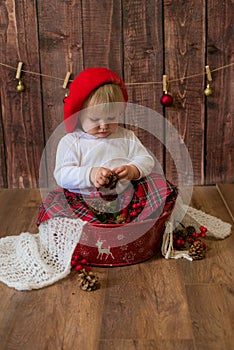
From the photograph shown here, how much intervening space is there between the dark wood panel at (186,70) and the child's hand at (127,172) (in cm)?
67

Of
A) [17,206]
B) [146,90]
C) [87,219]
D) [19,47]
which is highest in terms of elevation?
[19,47]

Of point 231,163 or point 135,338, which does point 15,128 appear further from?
point 135,338

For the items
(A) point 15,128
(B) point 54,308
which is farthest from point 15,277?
(A) point 15,128

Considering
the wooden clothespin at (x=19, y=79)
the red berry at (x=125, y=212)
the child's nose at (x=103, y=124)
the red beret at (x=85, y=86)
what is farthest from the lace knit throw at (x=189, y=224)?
the wooden clothespin at (x=19, y=79)

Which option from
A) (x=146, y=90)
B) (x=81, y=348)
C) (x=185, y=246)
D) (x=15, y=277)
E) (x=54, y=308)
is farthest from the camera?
(x=146, y=90)

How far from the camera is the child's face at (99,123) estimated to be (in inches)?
67.4

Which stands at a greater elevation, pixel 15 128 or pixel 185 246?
pixel 15 128

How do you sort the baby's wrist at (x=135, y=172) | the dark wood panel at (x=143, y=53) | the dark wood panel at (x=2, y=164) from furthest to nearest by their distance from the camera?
the dark wood panel at (x=2, y=164)
the dark wood panel at (x=143, y=53)
the baby's wrist at (x=135, y=172)

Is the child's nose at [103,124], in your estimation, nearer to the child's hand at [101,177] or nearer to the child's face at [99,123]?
the child's face at [99,123]

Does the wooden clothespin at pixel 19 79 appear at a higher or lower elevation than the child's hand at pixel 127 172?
higher

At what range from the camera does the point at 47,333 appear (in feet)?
4.20

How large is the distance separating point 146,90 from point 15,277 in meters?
1.09

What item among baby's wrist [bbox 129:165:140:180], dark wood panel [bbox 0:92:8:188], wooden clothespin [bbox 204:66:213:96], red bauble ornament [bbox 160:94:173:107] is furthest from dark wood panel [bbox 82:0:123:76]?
baby's wrist [bbox 129:165:140:180]

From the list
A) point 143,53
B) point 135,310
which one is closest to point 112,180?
point 135,310
